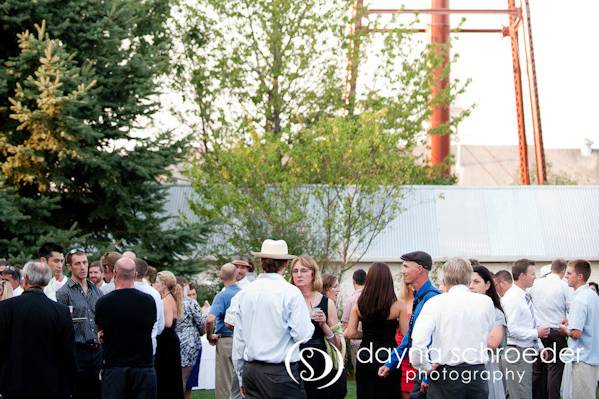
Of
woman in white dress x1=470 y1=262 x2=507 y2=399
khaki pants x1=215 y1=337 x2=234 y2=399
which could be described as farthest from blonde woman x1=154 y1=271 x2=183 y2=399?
woman in white dress x1=470 y1=262 x2=507 y2=399

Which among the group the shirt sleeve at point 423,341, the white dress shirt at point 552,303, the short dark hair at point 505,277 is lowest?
the shirt sleeve at point 423,341

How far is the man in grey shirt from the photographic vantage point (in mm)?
11695

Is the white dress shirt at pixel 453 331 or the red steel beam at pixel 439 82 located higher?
the red steel beam at pixel 439 82

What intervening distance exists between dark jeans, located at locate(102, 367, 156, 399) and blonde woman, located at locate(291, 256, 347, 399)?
1.52 meters

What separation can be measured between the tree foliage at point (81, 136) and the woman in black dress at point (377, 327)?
38.3 ft

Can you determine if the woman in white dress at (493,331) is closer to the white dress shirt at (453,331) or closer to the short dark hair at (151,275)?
the white dress shirt at (453,331)

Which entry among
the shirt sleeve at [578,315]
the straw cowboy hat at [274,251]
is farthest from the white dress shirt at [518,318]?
the straw cowboy hat at [274,251]

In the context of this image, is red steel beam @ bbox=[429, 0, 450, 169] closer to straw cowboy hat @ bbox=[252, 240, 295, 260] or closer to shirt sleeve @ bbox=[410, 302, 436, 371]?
straw cowboy hat @ bbox=[252, 240, 295, 260]

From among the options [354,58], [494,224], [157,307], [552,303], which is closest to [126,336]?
[157,307]

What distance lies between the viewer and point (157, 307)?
1173cm

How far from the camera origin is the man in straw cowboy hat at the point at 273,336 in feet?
30.8

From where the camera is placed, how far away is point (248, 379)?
9508 mm

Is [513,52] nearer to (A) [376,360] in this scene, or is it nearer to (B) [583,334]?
(B) [583,334]

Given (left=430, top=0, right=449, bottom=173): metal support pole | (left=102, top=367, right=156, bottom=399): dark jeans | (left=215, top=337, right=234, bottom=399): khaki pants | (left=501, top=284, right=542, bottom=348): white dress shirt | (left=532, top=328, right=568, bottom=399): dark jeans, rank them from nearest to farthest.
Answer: (left=102, top=367, right=156, bottom=399): dark jeans → (left=501, top=284, right=542, bottom=348): white dress shirt → (left=215, top=337, right=234, bottom=399): khaki pants → (left=532, top=328, right=568, bottom=399): dark jeans → (left=430, top=0, right=449, bottom=173): metal support pole
